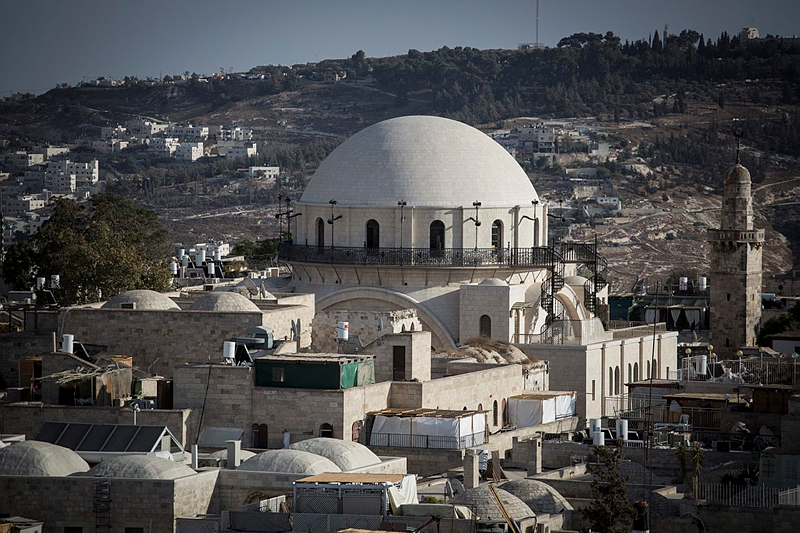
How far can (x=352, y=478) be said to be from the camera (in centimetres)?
3117

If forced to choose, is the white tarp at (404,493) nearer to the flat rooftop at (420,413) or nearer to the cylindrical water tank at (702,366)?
the flat rooftop at (420,413)

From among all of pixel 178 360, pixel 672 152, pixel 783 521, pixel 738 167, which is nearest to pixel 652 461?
pixel 783 521

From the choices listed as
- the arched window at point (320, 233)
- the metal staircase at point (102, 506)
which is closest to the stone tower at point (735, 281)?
the arched window at point (320, 233)

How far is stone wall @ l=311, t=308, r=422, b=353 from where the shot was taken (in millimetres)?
49438

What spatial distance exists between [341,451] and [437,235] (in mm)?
20320

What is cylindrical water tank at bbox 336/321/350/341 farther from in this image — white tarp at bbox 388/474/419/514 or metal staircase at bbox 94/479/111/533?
metal staircase at bbox 94/479/111/533

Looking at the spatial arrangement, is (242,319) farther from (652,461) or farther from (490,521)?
(490,521)

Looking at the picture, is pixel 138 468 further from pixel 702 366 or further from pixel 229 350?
pixel 702 366

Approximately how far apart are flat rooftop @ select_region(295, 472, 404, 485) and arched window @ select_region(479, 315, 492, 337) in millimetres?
21473

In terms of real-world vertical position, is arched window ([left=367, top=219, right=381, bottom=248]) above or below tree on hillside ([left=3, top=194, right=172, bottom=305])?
above

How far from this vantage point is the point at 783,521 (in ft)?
101

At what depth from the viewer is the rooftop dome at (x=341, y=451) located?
3381 centimetres

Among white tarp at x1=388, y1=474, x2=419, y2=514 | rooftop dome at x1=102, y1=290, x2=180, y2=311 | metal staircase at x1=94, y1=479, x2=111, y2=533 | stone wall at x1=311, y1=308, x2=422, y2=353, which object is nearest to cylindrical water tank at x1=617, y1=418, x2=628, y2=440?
stone wall at x1=311, y1=308, x2=422, y2=353

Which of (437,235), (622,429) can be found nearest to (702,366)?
(437,235)
